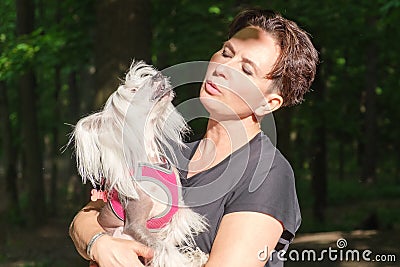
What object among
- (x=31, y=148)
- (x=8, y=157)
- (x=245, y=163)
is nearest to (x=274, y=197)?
(x=245, y=163)

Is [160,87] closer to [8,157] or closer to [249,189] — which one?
[249,189]

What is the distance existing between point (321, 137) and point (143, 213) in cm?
1380

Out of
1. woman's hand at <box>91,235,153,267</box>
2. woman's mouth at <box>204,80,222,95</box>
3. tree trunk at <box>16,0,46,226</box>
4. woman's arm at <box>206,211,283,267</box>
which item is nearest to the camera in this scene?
woman's arm at <box>206,211,283,267</box>

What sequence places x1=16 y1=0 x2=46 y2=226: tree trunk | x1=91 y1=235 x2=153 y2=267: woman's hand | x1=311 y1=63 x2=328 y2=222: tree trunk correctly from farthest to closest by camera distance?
1. x1=311 y1=63 x2=328 y2=222: tree trunk
2. x1=16 y1=0 x2=46 y2=226: tree trunk
3. x1=91 y1=235 x2=153 y2=267: woman's hand

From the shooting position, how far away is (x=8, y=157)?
1625 cm

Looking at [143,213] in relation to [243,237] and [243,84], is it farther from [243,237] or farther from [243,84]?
[243,84]

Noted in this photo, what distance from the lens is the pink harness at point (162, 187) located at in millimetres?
2494

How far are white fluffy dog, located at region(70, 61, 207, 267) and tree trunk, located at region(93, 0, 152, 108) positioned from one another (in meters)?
5.43

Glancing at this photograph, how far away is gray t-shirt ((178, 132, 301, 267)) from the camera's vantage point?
2.32 m

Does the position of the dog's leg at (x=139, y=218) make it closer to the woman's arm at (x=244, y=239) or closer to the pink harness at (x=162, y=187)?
the pink harness at (x=162, y=187)

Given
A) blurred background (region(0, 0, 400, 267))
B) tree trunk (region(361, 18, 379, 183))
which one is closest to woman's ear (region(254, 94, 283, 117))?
blurred background (region(0, 0, 400, 267))

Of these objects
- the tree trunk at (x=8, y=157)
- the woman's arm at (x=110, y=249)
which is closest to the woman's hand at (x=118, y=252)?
the woman's arm at (x=110, y=249)

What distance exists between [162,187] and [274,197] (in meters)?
0.43

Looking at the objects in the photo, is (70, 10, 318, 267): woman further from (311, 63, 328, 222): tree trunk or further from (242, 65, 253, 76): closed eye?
(311, 63, 328, 222): tree trunk
